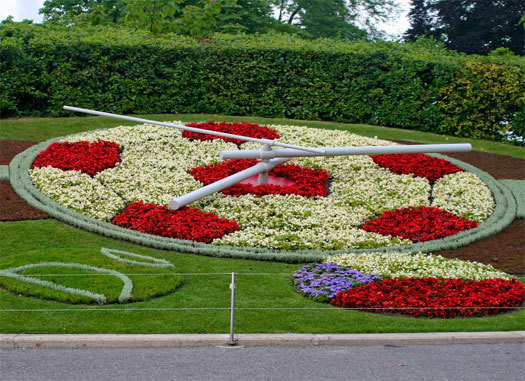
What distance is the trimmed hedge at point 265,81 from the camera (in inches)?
796

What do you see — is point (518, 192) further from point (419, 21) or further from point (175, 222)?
point (419, 21)

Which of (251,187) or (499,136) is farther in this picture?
(499,136)

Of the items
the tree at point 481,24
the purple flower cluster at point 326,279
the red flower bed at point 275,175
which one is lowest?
the purple flower cluster at point 326,279

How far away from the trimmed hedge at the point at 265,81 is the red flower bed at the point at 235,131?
3.61m

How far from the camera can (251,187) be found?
14469mm

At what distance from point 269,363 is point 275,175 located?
25.5ft

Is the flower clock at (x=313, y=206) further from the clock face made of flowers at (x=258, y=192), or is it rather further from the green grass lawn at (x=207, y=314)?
the green grass lawn at (x=207, y=314)

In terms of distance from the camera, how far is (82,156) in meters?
15.5

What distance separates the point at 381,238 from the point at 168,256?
3377 mm

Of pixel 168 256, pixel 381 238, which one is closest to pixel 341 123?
pixel 381 238

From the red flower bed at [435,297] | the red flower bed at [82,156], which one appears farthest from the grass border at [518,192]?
the red flower bed at [82,156]

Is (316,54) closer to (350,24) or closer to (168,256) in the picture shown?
(168,256)

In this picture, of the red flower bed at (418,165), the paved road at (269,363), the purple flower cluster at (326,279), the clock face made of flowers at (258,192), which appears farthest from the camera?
the red flower bed at (418,165)

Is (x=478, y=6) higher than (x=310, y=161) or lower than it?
higher
